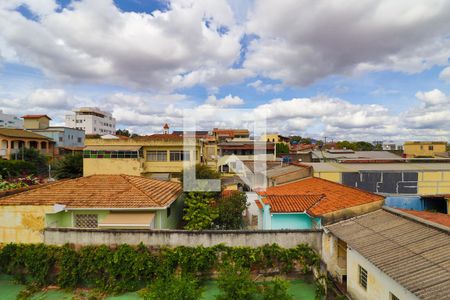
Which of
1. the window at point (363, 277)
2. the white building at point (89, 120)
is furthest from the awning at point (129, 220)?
the white building at point (89, 120)

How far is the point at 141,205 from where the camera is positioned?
43.0 ft

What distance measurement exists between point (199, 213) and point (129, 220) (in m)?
3.89

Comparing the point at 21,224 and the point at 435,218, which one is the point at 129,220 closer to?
the point at 21,224

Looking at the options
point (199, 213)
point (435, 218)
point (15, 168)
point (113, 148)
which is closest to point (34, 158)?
point (15, 168)

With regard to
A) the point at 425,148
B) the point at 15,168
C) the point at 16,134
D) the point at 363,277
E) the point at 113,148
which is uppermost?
the point at 16,134

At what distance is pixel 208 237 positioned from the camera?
11719 mm

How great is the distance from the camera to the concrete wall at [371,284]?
7.14 metres

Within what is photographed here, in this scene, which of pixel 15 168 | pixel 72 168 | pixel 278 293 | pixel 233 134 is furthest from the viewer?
pixel 233 134

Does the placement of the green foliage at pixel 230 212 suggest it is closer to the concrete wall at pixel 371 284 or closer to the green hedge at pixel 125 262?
the green hedge at pixel 125 262

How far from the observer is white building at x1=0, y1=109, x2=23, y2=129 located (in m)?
75.8

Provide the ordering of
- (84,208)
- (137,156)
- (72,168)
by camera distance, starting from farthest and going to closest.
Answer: (72,168) → (137,156) → (84,208)

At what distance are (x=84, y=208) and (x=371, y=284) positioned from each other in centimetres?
1244

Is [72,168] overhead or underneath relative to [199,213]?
overhead

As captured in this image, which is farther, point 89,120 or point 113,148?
point 89,120
